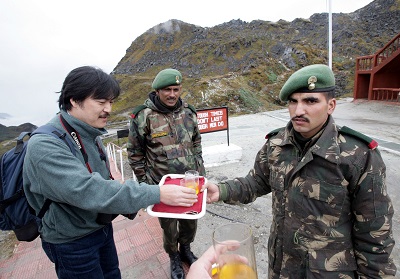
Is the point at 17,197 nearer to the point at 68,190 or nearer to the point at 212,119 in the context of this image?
the point at 68,190

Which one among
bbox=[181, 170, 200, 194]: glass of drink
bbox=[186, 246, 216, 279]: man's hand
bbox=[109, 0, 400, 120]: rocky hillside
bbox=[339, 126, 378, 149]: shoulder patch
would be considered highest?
bbox=[109, 0, 400, 120]: rocky hillside

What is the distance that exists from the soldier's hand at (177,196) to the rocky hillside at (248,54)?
49.6 feet

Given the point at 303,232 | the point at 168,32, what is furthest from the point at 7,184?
the point at 168,32

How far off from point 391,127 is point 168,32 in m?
93.8

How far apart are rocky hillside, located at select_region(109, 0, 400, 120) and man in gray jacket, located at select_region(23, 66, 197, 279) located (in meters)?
15.0

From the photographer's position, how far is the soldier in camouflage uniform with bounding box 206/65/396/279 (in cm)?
132

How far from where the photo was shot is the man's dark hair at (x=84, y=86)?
1541mm

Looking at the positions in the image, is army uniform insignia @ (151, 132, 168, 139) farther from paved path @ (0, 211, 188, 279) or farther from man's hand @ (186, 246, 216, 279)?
man's hand @ (186, 246, 216, 279)

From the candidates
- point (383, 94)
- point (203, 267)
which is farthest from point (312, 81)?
point (383, 94)

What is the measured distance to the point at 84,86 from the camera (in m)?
1.54

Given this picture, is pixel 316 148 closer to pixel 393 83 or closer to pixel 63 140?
pixel 63 140

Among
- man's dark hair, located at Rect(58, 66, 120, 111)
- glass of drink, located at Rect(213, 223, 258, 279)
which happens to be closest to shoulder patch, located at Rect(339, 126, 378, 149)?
glass of drink, located at Rect(213, 223, 258, 279)

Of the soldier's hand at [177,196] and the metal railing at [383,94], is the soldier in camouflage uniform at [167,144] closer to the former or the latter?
the soldier's hand at [177,196]

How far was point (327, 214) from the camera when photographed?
1404 millimetres
